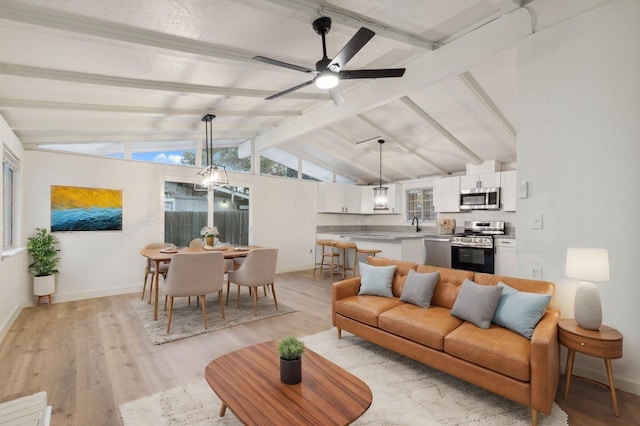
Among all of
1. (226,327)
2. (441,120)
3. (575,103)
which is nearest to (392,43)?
(575,103)

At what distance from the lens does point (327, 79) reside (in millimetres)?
2678

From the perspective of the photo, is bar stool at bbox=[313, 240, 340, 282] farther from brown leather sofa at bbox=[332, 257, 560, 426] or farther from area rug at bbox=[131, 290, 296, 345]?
brown leather sofa at bbox=[332, 257, 560, 426]

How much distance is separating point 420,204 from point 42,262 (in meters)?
7.27

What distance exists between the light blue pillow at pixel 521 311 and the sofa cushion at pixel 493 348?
0.05m

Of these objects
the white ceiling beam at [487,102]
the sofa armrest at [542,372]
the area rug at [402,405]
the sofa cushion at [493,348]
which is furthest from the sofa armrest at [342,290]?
the white ceiling beam at [487,102]

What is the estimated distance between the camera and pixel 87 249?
193 inches

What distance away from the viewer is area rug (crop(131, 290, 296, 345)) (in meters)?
3.47

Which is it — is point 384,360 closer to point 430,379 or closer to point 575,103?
point 430,379

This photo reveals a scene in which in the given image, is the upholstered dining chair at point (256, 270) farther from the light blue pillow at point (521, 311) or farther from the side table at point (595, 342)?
the side table at point (595, 342)

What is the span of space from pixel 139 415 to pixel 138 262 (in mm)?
3872

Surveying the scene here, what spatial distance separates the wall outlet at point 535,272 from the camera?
9.09 feet

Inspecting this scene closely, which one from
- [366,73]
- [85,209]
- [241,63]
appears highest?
[241,63]

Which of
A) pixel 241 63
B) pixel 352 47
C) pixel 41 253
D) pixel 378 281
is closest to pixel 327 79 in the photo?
pixel 352 47

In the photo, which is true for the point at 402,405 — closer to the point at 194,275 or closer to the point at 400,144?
the point at 194,275
